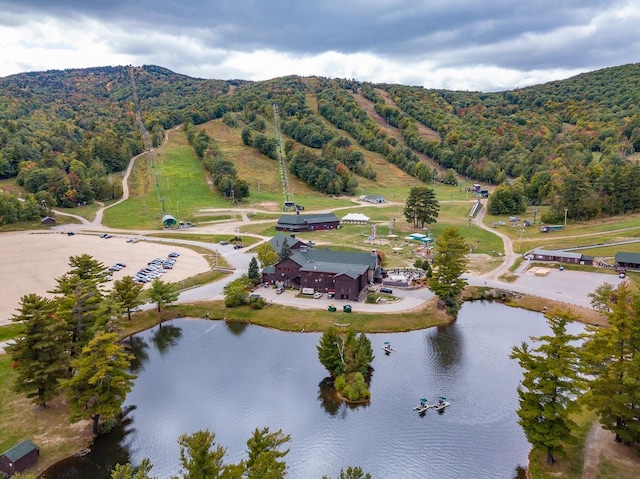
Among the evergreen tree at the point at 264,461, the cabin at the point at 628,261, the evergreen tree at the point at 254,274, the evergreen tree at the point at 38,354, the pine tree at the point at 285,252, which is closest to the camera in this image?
the evergreen tree at the point at 264,461

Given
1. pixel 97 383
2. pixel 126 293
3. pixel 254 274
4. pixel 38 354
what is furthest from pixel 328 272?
pixel 38 354

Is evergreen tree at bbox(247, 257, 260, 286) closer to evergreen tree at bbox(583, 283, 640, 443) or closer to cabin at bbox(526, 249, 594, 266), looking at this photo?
evergreen tree at bbox(583, 283, 640, 443)

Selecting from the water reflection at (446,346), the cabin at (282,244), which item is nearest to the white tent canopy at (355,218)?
the cabin at (282,244)

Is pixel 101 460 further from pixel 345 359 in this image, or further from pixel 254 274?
pixel 254 274

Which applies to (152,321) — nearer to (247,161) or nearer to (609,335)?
(609,335)

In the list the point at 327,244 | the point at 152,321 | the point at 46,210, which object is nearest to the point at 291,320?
the point at 152,321

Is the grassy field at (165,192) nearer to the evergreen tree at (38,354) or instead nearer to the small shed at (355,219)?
the small shed at (355,219)
